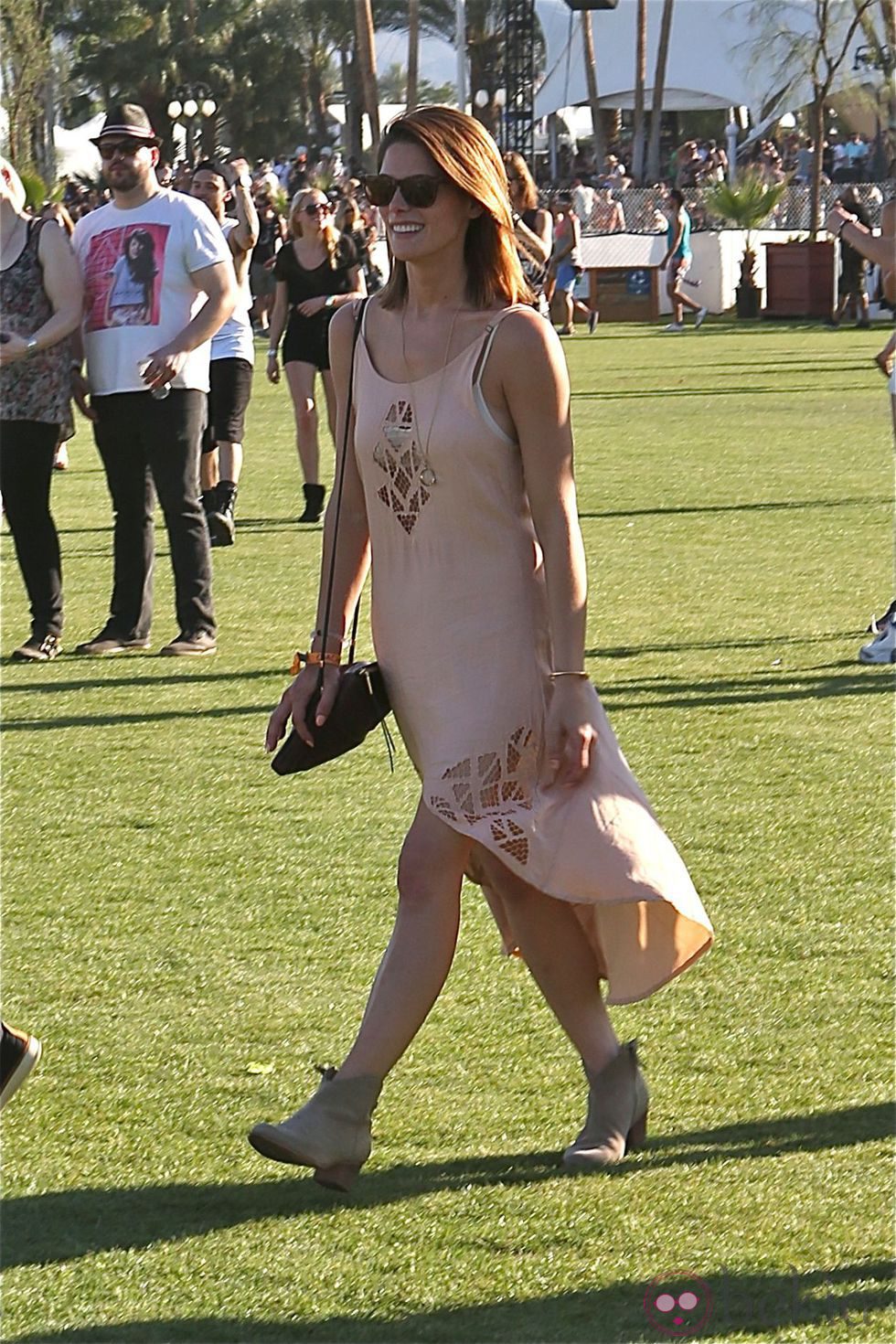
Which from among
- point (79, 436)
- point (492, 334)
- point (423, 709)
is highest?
point (492, 334)

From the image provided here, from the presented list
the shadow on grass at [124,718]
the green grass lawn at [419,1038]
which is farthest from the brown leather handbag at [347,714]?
the shadow on grass at [124,718]

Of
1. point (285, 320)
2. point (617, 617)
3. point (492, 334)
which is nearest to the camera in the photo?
point (492, 334)

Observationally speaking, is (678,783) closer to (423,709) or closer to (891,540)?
(423,709)

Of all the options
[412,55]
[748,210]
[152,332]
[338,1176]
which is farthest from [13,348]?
[412,55]

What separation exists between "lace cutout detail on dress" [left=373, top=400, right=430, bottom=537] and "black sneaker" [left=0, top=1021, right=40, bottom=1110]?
4.04 feet

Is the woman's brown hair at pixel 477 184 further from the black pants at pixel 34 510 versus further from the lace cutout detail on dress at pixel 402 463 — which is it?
the black pants at pixel 34 510

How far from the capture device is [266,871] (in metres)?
5.88

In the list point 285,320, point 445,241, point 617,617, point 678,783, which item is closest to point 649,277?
point 285,320

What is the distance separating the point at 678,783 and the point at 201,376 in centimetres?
309

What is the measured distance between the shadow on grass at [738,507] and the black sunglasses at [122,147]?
4.92 meters

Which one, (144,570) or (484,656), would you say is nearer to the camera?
(484,656)

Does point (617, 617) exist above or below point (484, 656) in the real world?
below

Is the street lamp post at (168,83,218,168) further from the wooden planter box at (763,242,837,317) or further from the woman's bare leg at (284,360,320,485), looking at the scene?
the woman's bare leg at (284,360,320,485)

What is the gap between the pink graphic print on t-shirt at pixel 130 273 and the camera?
858cm
